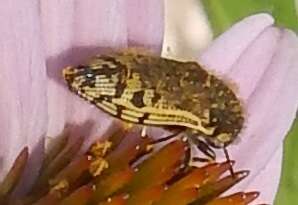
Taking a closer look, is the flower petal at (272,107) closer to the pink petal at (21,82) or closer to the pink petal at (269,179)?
the pink petal at (269,179)

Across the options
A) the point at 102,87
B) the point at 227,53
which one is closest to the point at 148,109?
the point at 102,87

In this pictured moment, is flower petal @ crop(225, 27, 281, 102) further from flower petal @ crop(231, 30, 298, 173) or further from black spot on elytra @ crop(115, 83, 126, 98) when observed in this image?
black spot on elytra @ crop(115, 83, 126, 98)

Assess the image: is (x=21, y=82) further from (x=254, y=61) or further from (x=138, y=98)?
(x=254, y=61)

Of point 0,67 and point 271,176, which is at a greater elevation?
point 0,67

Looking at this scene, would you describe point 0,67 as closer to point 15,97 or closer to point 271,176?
point 15,97

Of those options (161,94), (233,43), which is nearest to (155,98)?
(161,94)

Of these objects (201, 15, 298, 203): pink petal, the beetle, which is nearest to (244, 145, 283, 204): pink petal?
(201, 15, 298, 203): pink petal
